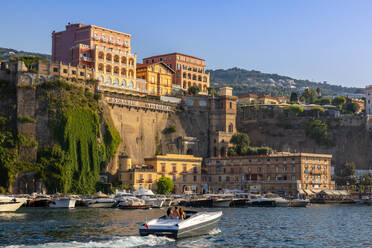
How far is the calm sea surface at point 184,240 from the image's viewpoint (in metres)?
43.9

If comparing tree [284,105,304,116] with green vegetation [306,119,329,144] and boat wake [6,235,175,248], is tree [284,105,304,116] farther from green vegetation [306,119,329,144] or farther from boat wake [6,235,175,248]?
boat wake [6,235,175,248]

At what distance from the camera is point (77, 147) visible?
106375 mm

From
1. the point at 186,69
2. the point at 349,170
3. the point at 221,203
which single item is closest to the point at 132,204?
the point at 221,203

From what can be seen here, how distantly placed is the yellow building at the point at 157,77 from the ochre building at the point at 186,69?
291 inches

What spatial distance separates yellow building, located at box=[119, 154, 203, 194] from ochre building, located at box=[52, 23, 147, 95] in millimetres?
18149

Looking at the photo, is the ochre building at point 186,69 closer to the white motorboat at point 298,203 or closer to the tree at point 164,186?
the tree at point 164,186

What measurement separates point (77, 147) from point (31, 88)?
14.4 meters

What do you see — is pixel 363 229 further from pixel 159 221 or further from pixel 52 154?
pixel 52 154

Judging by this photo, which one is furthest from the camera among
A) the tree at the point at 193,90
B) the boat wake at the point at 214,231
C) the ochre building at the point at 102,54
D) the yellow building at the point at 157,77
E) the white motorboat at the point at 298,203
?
the tree at the point at 193,90

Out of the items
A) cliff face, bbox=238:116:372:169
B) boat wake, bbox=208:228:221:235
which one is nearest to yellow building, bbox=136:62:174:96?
cliff face, bbox=238:116:372:169

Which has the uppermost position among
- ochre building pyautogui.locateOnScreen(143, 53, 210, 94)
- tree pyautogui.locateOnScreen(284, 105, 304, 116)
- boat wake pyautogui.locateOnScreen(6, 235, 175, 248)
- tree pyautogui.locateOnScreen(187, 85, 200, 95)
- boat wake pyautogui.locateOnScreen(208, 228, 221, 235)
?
ochre building pyautogui.locateOnScreen(143, 53, 210, 94)

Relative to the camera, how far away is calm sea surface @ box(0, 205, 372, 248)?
43875mm

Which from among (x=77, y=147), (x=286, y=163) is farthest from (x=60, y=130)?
(x=286, y=163)

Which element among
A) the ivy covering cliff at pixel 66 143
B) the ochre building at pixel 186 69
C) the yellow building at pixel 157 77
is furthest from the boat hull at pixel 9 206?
the ochre building at pixel 186 69
